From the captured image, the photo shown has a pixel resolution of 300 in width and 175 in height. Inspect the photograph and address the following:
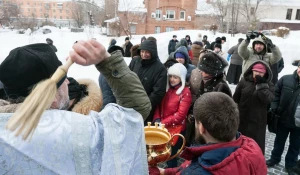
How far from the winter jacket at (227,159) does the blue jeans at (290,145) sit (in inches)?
102

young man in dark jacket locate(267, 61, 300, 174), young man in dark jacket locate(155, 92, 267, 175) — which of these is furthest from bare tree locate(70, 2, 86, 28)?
young man in dark jacket locate(155, 92, 267, 175)

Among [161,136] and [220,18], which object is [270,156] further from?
[220,18]

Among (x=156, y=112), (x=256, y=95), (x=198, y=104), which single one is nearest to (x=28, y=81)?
(x=198, y=104)

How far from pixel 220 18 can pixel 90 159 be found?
31850 mm

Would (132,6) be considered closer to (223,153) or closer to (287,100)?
(287,100)

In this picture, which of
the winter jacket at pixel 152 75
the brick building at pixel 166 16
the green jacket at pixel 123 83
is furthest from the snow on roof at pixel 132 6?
the green jacket at pixel 123 83

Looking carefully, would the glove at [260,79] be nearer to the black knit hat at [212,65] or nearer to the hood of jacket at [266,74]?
the hood of jacket at [266,74]

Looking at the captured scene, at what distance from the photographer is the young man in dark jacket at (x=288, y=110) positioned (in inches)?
139

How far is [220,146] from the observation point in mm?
1459

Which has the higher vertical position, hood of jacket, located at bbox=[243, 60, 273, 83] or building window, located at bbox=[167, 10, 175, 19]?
building window, located at bbox=[167, 10, 175, 19]

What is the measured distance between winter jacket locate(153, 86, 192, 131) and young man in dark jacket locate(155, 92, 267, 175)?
1.59 m

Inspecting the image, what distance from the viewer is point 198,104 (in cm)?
161

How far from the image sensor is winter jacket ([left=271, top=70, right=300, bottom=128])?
3.53 meters

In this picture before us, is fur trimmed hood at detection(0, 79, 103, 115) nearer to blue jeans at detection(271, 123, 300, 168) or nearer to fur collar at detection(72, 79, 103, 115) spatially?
fur collar at detection(72, 79, 103, 115)
